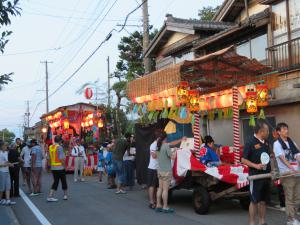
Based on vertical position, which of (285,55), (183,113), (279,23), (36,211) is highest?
(279,23)

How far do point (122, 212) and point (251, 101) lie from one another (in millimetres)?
4723

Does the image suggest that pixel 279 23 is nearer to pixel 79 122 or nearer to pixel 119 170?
pixel 119 170

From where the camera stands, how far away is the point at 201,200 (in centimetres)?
1017

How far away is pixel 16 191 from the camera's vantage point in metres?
14.4

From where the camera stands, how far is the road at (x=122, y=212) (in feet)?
31.1

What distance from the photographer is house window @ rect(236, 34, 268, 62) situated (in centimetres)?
1716

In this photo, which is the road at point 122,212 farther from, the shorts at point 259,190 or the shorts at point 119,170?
the shorts at point 259,190

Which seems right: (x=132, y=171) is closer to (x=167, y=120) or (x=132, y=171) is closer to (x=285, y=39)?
(x=167, y=120)

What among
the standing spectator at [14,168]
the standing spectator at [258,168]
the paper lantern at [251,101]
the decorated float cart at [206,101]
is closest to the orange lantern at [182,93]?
the decorated float cart at [206,101]

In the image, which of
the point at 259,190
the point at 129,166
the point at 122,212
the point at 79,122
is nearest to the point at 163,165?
the point at 122,212

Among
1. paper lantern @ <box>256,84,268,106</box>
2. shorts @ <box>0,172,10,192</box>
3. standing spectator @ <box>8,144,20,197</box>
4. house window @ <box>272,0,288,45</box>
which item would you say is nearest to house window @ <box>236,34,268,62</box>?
house window @ <box>272,0,288,45</box>

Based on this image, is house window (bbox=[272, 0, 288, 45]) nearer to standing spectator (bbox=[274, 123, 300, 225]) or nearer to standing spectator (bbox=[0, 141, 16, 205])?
standing spectator (bbox=[274, 123, 300, 225])

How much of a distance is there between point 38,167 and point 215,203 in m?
5.93

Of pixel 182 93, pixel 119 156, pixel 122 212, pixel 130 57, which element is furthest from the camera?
pixel 130 57
